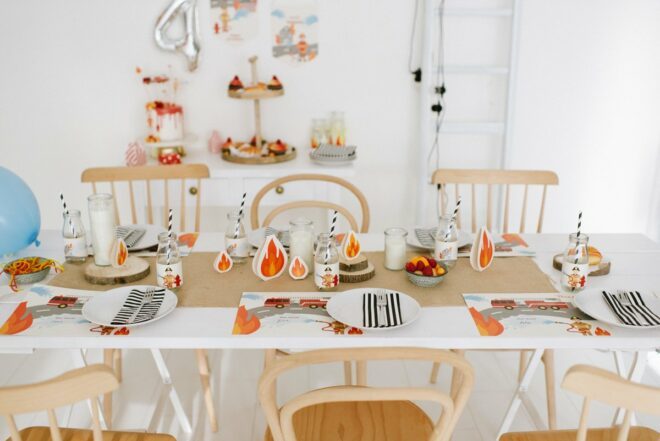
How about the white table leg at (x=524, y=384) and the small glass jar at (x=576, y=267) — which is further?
the white table leg at (x=524, y=384)

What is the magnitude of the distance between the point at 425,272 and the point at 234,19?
1871mm

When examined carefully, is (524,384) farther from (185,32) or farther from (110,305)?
(185,32)

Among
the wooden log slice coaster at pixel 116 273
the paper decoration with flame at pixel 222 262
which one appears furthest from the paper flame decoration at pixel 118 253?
the paper decoration with flame at pixel 222 262

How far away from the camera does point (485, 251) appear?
5.82ft

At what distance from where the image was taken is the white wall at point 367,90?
10.0 feet

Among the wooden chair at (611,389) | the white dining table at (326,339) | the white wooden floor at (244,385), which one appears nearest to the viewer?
the wooden chair at (611,389)

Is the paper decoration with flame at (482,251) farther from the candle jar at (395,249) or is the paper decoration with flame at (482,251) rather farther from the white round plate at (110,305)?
the white round plate at (110,305)

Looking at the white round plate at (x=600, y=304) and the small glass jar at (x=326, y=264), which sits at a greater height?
the small glass jar at (x=326, y=264)

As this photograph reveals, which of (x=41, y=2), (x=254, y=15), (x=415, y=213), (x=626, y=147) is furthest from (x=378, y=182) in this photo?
(x=41, y=2)

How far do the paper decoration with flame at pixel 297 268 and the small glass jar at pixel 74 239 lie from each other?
0.61m

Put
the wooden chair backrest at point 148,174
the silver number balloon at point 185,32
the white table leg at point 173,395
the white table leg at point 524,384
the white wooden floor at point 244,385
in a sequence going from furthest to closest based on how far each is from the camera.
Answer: the silver number balloon at point 185,32
the wooden chair backrest at point 148,174
the white wooden floor at point 244,385
the white table leg at point 173,395
the white table leg at point 524,384

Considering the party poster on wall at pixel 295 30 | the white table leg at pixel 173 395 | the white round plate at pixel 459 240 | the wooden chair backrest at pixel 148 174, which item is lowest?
the white table leg at pixel 173 395

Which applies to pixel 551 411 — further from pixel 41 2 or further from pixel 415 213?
pixel 41 2

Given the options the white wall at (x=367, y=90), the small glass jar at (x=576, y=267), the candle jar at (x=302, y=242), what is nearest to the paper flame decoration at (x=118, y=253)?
the candle jar at (x=302, y=242)
